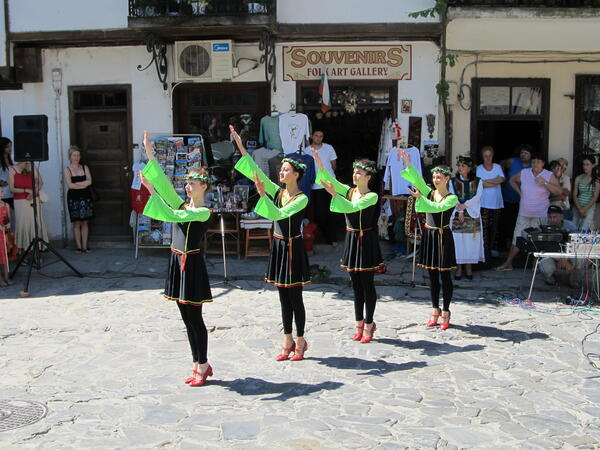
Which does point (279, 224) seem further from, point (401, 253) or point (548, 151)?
point (548, 151)

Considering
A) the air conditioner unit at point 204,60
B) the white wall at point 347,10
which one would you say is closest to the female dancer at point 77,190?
the air conditioner unit at point 204,60

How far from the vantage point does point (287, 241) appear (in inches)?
248

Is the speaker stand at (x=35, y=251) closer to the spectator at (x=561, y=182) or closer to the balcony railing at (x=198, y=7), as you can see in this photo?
the balcony railing at (x=198, y=7)

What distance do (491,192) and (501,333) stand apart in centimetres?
367

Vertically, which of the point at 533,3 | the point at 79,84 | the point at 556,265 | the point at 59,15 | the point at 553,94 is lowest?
the point at 556,265

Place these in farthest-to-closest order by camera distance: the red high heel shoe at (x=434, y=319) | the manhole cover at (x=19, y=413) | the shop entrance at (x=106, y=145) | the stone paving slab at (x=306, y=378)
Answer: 1. the shop entrance at (x=106, y=145)
2. the red high heel shoe at (x=434, y=319)
3. the manhole cover at (x=19, y=413)
4. the stone paving slab at (x=306, y=378)

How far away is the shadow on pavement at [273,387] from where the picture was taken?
5.61 meters

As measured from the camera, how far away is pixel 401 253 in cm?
1111

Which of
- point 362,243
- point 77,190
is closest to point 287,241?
point 362,243

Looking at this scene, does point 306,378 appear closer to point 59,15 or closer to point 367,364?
point 367,364

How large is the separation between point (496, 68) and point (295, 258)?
6.80 metres

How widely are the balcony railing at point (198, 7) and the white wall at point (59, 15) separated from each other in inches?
25.1

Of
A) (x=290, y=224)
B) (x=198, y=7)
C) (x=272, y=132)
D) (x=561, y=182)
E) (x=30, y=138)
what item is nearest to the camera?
(x=290, y=224)

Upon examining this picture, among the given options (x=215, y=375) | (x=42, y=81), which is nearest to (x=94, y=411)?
(x=215, y=375)
